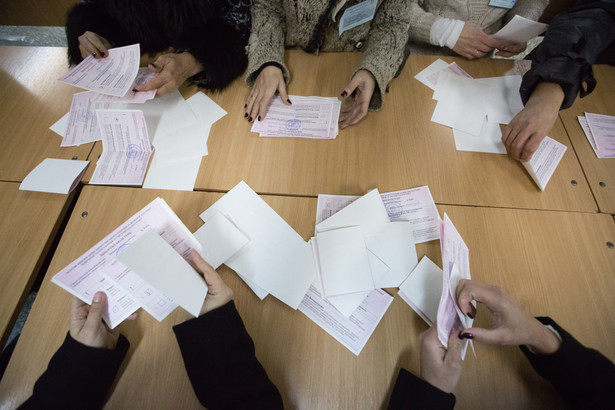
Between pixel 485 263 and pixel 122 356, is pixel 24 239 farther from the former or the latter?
pixel 485 263

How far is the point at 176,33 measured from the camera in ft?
3.38

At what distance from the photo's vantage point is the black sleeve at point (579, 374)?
56cm

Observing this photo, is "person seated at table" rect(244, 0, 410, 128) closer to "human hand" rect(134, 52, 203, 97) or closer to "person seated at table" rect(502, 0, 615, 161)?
"human hand" rect(134, 52, 203, 97)

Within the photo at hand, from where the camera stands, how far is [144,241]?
1.82ft

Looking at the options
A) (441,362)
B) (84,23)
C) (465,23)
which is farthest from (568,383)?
(84,23)

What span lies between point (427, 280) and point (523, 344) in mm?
228

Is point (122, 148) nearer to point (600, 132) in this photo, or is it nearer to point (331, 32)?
point (331, 32)

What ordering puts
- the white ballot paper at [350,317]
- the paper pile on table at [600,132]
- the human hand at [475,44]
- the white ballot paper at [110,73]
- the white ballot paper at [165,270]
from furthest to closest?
the human hand at [475,44] < the paper pile on table at [600,132] < the white ballot paper at [110,73] < the white ballot paper at [350,317] < the white ballot paper at [165,270]

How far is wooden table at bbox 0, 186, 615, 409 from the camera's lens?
610 mm

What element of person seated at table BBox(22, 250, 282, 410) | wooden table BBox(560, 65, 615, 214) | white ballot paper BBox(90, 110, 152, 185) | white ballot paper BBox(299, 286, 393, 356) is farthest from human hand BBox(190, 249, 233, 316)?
wooden table BBox(560, 65, 615, 214)

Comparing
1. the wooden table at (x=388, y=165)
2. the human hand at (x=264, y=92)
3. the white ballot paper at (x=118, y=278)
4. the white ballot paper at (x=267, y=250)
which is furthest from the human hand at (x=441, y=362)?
the human hand at (x=264, y=92)

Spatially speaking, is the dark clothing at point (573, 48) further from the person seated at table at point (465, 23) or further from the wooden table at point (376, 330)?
the wooden table at point (376, 330)

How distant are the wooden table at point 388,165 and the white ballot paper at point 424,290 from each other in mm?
226

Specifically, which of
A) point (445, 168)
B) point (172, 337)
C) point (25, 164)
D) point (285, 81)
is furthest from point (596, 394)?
point (25, 164)
